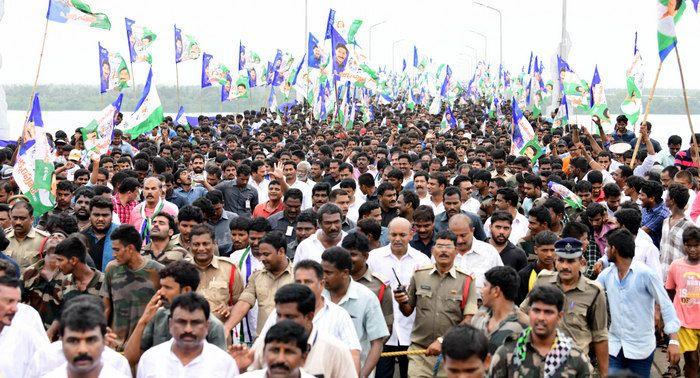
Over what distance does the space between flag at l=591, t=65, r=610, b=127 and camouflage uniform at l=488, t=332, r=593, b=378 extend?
14.9m

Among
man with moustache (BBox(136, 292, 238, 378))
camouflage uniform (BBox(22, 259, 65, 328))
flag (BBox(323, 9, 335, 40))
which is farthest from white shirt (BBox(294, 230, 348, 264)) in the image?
flag (BBox(323, 9, 335, 40))

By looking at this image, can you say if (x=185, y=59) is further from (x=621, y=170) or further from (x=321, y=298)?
(x=321, y=298)

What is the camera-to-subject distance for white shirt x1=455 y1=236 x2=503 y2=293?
25.0 ft

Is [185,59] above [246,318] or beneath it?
Answer: above

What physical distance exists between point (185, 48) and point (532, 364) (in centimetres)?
2554

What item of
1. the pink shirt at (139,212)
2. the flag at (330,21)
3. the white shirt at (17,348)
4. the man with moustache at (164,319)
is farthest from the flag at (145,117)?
the white shirt at (17,348)

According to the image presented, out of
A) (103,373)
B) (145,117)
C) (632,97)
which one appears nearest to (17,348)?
(103,373)

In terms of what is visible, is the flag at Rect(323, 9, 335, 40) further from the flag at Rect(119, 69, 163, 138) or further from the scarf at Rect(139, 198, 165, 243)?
the scarf at Rect(139, 198, 165, 243)

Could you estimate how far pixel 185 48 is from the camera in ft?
96.6

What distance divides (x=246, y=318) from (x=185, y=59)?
75.6 ft

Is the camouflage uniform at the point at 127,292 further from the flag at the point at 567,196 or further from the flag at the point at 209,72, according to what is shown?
the flag at the point at 209,72

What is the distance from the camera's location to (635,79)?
62.6ft

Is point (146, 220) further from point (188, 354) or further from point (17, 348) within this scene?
point (188, 354)

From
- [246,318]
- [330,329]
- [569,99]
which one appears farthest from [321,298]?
[569,99]
